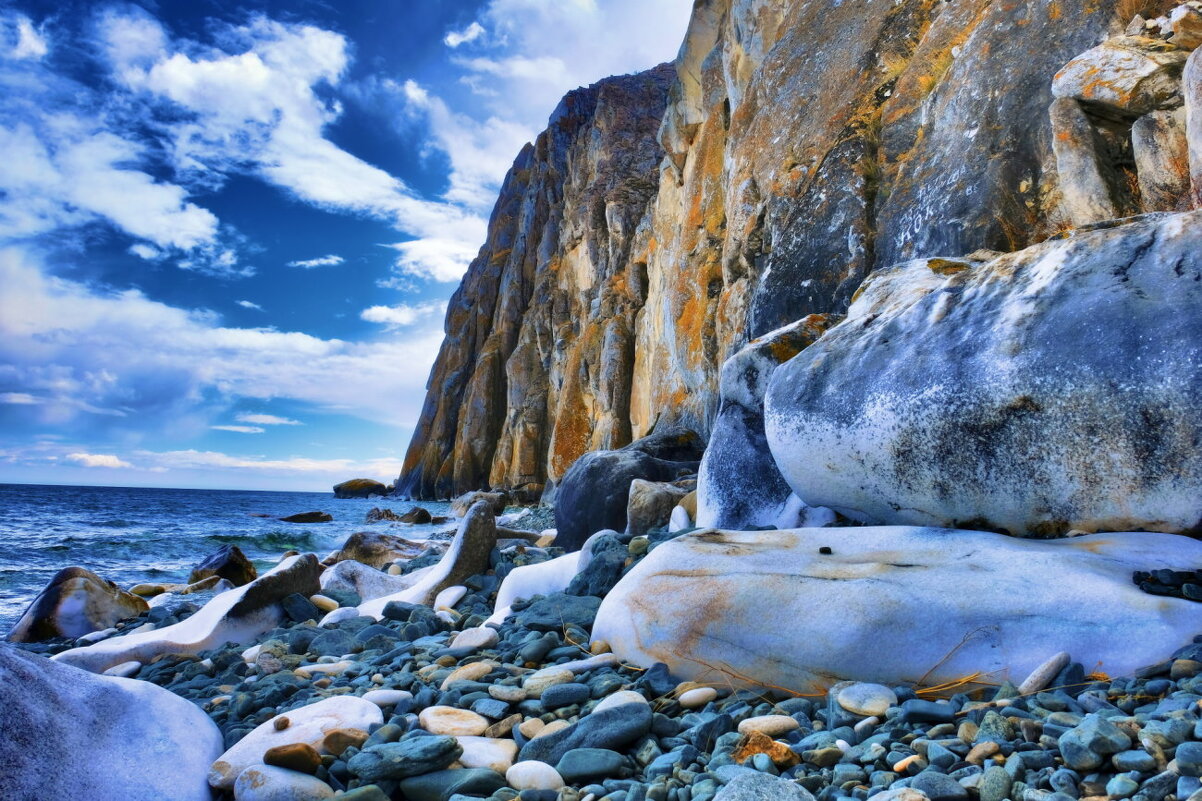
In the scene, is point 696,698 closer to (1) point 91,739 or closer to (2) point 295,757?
(2) point 295,757

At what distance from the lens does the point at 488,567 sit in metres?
7.07

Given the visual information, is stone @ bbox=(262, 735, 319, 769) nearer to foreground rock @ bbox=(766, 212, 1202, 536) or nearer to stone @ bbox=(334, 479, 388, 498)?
foreground rock @ bbox=(766, 212, 1202, 536)

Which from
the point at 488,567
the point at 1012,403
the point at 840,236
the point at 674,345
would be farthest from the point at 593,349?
the point at 1012,403

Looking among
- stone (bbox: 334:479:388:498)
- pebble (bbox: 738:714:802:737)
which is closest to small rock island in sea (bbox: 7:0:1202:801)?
pebble (bbox: 738:714:802:737)

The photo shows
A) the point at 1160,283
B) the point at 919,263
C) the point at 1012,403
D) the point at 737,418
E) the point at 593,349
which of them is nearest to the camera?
the point at 1160,283

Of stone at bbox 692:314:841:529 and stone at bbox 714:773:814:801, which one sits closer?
stone at bbox 714:773:814:801

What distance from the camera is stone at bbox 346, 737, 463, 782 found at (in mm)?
2504

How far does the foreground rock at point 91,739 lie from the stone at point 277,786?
0.20m

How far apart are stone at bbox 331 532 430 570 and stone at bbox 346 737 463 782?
9670 millimetres

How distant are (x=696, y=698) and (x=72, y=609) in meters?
7.66

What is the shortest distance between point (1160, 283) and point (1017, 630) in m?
1.91

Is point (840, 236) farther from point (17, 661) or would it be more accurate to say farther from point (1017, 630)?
point (17, 661)

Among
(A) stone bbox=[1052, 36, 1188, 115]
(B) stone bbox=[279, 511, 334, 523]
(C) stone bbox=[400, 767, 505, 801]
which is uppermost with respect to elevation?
(A) stone bbox=[1052, 36, 1188, 115]

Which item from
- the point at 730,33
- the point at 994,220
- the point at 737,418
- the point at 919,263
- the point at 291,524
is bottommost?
the point at 291,524
